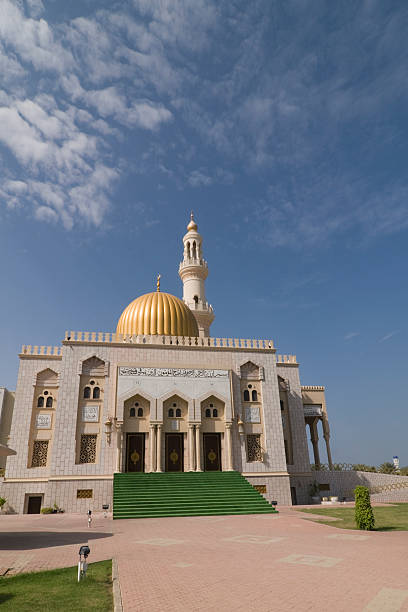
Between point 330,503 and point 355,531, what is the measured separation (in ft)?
42.4

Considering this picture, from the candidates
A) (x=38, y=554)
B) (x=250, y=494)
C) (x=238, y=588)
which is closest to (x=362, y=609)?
(x=238, y=588)

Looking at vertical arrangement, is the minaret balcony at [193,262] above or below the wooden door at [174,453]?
above

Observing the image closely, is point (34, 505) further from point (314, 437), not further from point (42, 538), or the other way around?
point (314, 437)

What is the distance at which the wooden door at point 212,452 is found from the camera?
82.1 feet

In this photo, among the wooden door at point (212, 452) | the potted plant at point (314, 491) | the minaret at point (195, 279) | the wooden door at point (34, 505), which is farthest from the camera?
the minaret at point (195, 279)

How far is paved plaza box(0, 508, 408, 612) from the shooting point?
5.94 meters

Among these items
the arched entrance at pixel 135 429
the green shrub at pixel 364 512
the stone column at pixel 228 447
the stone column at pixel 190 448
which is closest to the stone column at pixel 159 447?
the arched entrance at pixel 135 429

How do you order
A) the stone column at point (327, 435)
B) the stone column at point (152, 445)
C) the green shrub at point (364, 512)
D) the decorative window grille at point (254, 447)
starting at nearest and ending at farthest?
the green shrub at point (364, 512), the stone column at point (152, 445), the decorative window grille at point (254, 447), the stone column at point (327, 435)

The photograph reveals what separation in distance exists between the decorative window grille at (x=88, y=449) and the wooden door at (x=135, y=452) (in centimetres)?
193

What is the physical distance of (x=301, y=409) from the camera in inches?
1129

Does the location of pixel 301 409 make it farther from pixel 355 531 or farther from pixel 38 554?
pixel 38 554

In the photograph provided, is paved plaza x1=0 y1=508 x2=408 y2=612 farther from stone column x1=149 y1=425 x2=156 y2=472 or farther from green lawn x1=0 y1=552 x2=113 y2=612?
stone column x1=149 y1=425 x2=156 y2=472

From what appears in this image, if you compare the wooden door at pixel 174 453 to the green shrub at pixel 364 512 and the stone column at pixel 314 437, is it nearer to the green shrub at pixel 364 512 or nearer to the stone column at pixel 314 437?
the stone column at pixel 314 437

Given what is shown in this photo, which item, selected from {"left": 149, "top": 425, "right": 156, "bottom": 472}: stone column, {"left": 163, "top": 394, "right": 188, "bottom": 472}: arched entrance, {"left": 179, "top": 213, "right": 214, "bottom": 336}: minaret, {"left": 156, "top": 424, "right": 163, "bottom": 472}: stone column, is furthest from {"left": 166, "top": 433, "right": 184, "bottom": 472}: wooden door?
{"left": 179, "top": 213, "right": 214, "bottom": 336}: minaret
